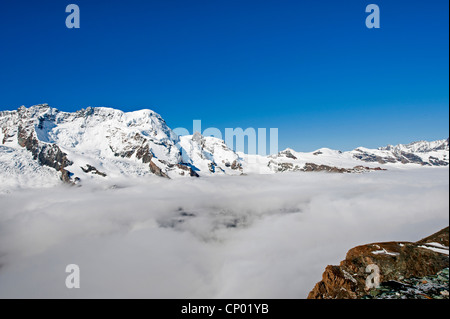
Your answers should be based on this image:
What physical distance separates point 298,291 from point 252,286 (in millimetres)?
33042

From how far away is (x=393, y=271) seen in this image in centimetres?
2338

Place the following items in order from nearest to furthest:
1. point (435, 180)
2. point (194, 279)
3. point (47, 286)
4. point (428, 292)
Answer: point (428, 292) → point (435, 180) → point (47, 286) → point (194, 279)

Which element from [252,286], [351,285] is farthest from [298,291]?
[351,285]

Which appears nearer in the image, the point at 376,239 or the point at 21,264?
the point at 376,239

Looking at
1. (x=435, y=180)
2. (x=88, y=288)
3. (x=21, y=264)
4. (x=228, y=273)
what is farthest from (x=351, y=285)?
(x=21, y=264)

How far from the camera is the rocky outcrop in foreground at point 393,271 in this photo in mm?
19297

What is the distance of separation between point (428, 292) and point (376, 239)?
158 metres

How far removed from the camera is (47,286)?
179625 mm

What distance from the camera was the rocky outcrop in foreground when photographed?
63.3 ft
